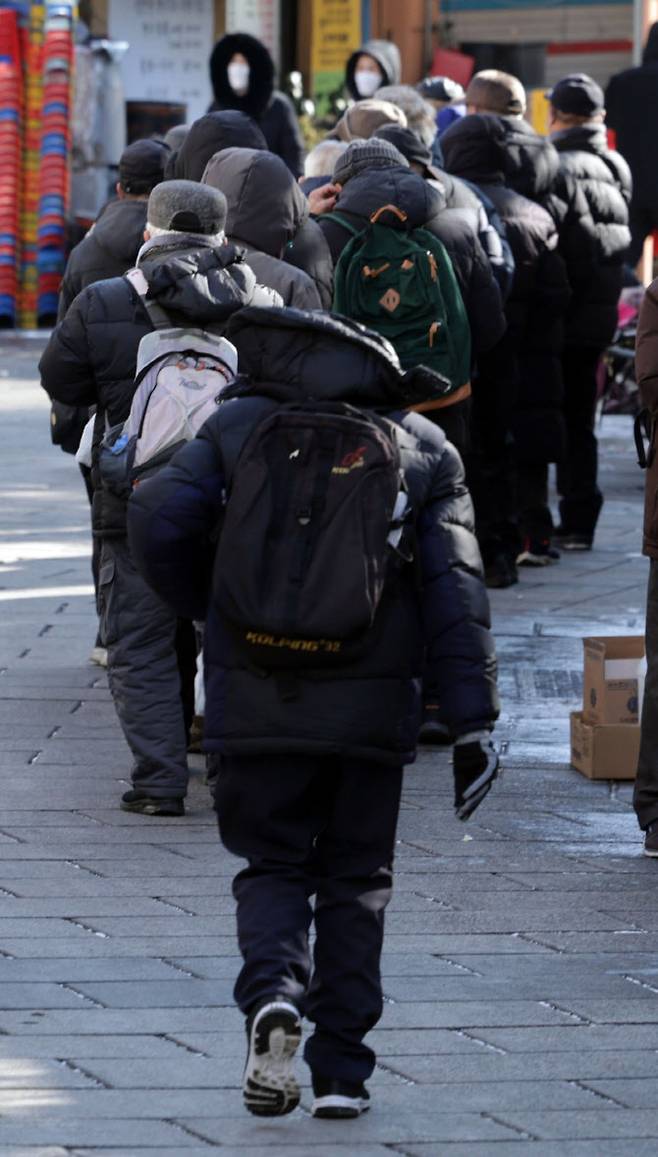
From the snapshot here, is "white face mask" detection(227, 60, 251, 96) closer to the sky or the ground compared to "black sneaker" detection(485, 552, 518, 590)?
closer to the sky

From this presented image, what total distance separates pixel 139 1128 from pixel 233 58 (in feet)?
42.0

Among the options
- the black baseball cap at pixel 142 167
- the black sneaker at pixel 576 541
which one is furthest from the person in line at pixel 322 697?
the black sneaker at pixel 576 541

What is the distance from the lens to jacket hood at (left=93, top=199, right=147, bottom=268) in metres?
8.41

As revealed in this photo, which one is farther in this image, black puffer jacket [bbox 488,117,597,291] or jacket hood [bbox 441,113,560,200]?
black puffer jacket [bbox 488,117,597,291]

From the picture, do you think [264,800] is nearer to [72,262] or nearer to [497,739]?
[497,739]

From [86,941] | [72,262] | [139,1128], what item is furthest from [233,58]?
[139,1128]

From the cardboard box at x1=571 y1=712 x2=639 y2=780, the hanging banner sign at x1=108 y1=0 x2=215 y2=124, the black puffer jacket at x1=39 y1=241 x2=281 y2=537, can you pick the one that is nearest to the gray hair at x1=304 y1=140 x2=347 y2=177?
the black puffer jacket at x1=39 y1=241 x2=281 y2=537

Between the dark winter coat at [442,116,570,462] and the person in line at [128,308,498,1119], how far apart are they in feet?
19.5

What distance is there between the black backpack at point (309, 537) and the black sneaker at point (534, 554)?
7147 mm

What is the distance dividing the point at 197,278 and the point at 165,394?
34cm

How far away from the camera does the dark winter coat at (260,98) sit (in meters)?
16.4

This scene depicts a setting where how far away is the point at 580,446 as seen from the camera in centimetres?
1180

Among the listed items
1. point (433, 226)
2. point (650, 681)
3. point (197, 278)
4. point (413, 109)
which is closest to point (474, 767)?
point (650, 681)

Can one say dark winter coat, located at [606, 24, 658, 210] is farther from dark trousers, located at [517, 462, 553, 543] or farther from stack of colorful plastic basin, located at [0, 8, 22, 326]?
stack of colorful plastic basin, located at [0, 8, 22, 326]
